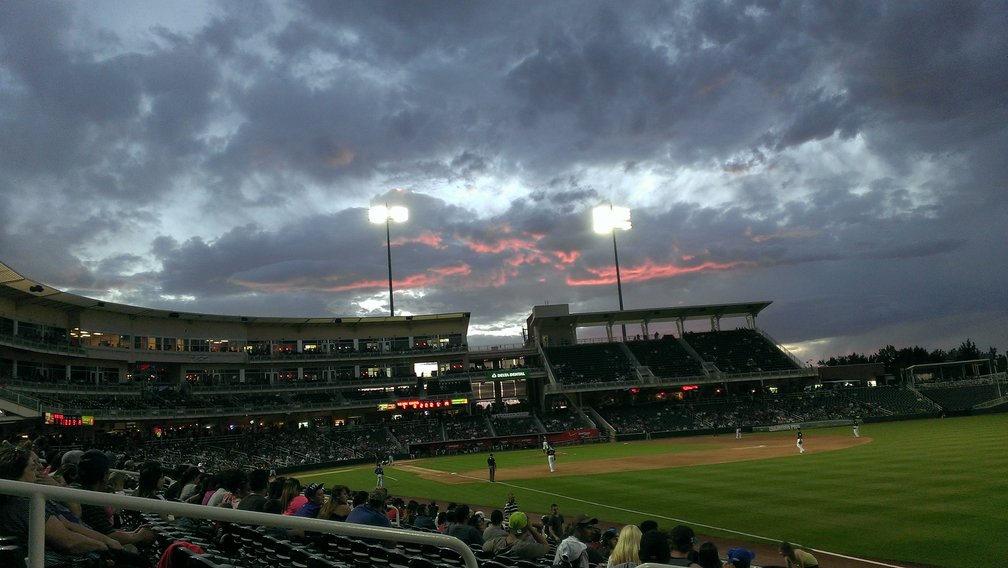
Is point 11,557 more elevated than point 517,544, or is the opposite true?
point 11,557

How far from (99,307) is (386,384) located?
2799 cm

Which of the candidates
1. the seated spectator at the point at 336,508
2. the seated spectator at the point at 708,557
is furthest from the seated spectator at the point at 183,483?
the seated spectator at the point at 708,557

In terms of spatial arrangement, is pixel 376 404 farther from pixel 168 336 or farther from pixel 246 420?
pixel 168 336

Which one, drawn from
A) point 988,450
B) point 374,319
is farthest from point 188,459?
point 988,450

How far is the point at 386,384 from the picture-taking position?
2768 inches

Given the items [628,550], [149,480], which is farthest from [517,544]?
[149,480]

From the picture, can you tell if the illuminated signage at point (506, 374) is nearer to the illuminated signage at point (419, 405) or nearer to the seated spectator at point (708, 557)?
the illuminated signage at point (419, 405)

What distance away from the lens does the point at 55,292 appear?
4716 centimetres

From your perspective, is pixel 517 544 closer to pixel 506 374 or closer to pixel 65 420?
pixel 65 420

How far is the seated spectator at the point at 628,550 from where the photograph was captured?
259 inches

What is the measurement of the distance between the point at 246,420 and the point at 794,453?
4972cm

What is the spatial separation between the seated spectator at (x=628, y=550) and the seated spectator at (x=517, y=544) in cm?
186

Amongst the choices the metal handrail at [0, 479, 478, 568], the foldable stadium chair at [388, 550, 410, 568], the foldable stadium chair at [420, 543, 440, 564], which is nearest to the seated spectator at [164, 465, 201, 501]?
the foldable stadium chair at [420, 543, 440, 564]

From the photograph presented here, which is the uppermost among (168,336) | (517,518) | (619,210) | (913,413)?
(619,210)
